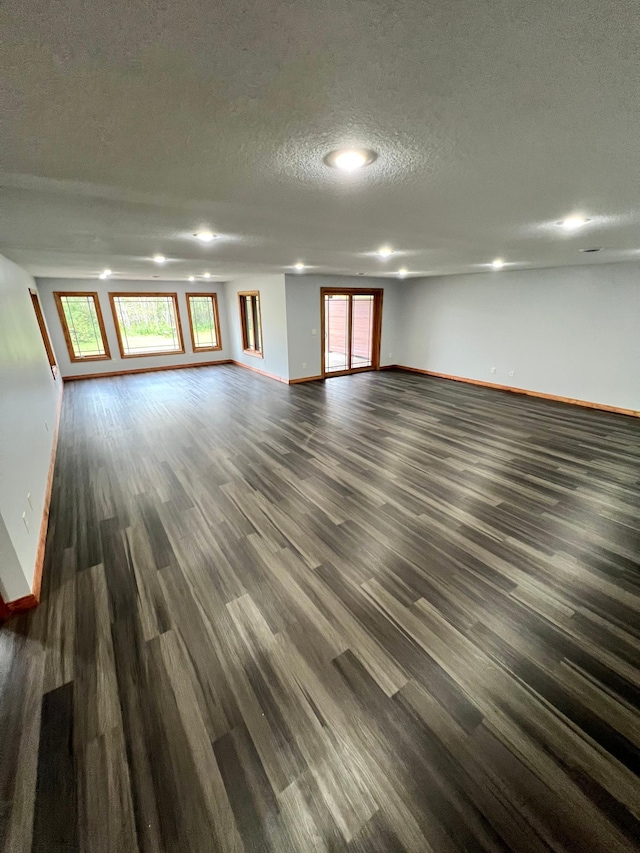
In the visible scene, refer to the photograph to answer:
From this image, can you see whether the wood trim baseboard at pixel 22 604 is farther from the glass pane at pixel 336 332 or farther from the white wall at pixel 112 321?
the white wall at pixel 112 321

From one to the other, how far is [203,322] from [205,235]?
6.68 m

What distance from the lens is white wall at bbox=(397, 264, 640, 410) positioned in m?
5.21

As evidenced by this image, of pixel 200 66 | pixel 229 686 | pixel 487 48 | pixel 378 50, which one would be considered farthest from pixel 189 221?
pixel 229 686

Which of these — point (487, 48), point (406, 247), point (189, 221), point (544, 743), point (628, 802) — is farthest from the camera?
point (406, 247)

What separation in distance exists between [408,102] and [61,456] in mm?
4835

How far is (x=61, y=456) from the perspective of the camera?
411 centimetres

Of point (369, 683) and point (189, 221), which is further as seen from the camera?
point (189, 221)

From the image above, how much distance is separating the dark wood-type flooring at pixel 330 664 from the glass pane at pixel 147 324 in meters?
5.70

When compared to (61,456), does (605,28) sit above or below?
above

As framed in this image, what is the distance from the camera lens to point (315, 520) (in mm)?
2842

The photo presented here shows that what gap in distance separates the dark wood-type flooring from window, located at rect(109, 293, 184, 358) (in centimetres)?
566

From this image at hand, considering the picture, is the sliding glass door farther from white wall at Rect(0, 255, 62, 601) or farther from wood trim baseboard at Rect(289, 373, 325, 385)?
white wall at Rect(0, 255, 62, 601)

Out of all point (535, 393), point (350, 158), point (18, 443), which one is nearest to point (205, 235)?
point (350, 158)

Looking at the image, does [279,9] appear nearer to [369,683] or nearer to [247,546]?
[369,683]
